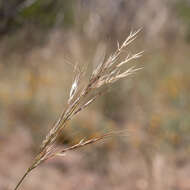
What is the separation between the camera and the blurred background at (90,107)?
506cm

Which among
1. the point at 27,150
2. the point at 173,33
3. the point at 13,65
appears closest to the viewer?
the point at 27,150

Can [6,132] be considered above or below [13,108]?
below

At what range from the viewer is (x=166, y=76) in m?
9.62

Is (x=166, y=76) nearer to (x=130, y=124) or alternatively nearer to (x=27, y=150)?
(x=130, y=124)

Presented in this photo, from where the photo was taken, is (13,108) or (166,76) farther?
(166,76)

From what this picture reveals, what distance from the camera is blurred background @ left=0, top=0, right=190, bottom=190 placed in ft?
16.6

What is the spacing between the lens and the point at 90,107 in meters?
7.73

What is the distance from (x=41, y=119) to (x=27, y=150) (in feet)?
2.80

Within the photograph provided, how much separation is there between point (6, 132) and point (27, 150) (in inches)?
17.4

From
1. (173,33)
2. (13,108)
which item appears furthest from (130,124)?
(173,33)

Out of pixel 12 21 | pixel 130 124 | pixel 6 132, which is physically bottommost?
pixel 12 21

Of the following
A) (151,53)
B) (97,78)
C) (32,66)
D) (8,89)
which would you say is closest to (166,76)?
(151,53)

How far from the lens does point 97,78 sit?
4.17 feet

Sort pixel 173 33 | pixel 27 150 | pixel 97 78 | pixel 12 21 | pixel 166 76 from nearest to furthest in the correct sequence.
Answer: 1. pixel 97 78
2. pixel 12 21
3. pixel 27 150
4. pixel 166 76
5. pixel 173 33
